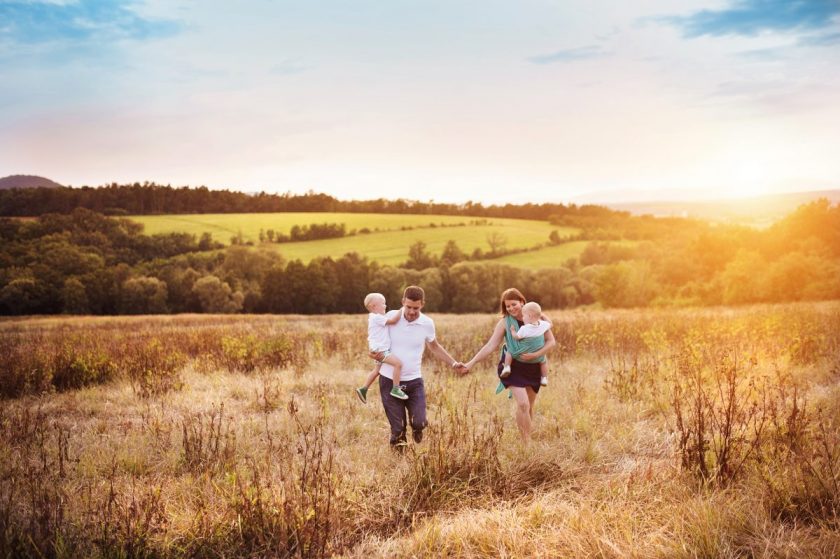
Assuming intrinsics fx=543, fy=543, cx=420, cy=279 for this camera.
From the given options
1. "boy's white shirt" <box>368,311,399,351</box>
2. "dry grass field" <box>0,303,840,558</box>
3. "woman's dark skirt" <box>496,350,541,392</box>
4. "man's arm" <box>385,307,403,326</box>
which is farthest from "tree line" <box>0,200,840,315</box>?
"boy's white shirt" <box>368,311,399,351</box>

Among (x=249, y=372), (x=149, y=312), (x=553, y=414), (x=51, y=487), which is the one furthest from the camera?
(x=149, y=312)

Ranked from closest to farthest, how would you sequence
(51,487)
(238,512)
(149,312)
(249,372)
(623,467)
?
(238,512)
(51,487)
(623,467)
(249,372)
(149,312)

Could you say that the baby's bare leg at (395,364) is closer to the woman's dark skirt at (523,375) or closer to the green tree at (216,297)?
the woman's dark skirt at (523,375)

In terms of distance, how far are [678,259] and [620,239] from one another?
34529mm

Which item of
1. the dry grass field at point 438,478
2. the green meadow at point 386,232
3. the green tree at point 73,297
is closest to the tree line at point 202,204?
the green meadow at point 386,232

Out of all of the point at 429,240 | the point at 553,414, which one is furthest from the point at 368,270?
the point at 553,414

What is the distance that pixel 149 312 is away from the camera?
189 ft

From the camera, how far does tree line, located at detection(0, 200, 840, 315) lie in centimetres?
4159

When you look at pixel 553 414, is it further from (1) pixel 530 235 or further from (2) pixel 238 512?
(1) pixel 530 235

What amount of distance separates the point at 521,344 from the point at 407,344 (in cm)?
119

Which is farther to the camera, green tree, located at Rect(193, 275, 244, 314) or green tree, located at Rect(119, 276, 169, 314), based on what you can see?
green tree, located at Rect(193, 275, 244, 314)

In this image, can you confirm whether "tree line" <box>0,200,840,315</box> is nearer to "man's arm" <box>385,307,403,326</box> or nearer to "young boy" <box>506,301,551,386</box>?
"young boy" <box>506,301,551,386</box>

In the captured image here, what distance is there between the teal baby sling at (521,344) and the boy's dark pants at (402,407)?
3.38ft

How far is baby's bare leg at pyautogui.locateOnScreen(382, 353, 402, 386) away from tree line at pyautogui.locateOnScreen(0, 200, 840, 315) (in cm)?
4107
